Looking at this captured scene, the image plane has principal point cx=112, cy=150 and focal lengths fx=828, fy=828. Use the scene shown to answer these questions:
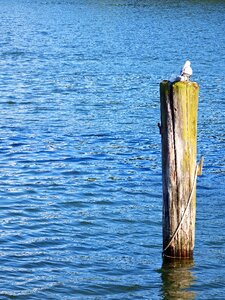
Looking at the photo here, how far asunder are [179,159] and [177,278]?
182 cm

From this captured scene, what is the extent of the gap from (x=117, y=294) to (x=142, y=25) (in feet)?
172

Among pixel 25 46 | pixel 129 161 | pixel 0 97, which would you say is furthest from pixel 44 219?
pixel 25 46

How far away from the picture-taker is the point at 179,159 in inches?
429

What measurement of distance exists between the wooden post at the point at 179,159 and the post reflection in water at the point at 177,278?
368 millimetres

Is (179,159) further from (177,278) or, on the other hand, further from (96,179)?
(96,179)

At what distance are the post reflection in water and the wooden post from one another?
0.37 m

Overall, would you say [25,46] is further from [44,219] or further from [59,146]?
[44,219]

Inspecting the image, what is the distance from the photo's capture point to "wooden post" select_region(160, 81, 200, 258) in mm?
10586

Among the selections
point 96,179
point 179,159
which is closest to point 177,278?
point 179,159

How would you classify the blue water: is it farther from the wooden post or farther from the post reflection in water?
the wooden post

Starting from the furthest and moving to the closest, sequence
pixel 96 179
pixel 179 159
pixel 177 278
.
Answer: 1. pixel 96 179
2. pixel 177 278
3. pixel 179 159

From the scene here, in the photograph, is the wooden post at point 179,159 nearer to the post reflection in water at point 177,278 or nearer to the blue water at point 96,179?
the post reflection in water at point 177,278

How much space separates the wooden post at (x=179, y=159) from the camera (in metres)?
10.6

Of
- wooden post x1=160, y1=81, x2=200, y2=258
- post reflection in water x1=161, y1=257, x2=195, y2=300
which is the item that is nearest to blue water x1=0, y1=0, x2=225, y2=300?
post reflection in water x1=161, y1=257, x2=195, y2=300
